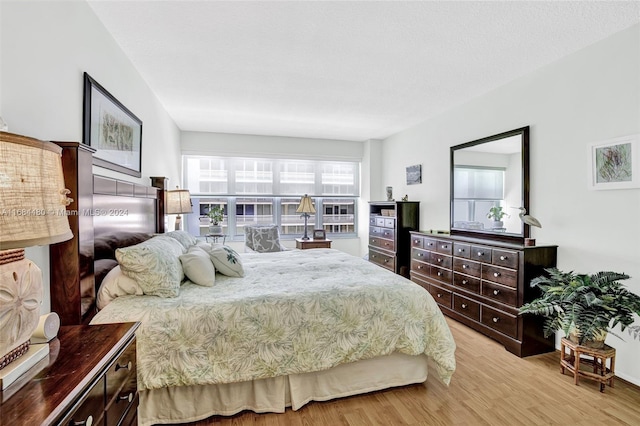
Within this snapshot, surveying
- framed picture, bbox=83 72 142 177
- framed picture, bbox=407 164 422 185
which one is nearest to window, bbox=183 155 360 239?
framed picture, bbox=407 164 422 185

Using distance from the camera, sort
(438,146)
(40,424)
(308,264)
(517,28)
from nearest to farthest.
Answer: (40,424)
(517,28)
(308,264)
(438,146)

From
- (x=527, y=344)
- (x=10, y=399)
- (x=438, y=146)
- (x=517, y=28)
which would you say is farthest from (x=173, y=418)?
(x=438, y=146)

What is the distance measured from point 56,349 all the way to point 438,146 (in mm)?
4365

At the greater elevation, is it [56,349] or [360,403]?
[56,349]

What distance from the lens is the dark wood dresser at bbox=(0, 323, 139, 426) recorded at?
79 centimetres

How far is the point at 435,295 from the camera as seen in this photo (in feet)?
12.2

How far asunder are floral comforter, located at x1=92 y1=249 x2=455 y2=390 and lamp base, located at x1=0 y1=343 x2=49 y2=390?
2.21 feet

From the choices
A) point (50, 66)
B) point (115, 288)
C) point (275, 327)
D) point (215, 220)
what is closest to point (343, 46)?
point (50, 66)

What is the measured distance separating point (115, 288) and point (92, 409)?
106 centimetres

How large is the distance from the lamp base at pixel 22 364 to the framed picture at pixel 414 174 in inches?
178

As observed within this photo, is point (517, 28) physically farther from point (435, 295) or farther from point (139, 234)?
point (139, 234)

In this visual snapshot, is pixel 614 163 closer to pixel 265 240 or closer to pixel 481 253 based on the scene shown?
pixel 481 253

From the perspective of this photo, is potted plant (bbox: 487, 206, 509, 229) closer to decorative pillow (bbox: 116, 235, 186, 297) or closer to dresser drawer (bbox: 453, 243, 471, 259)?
dresser drawer (bbox: 453, 243, 471, 259)

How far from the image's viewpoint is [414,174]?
15.8ft
